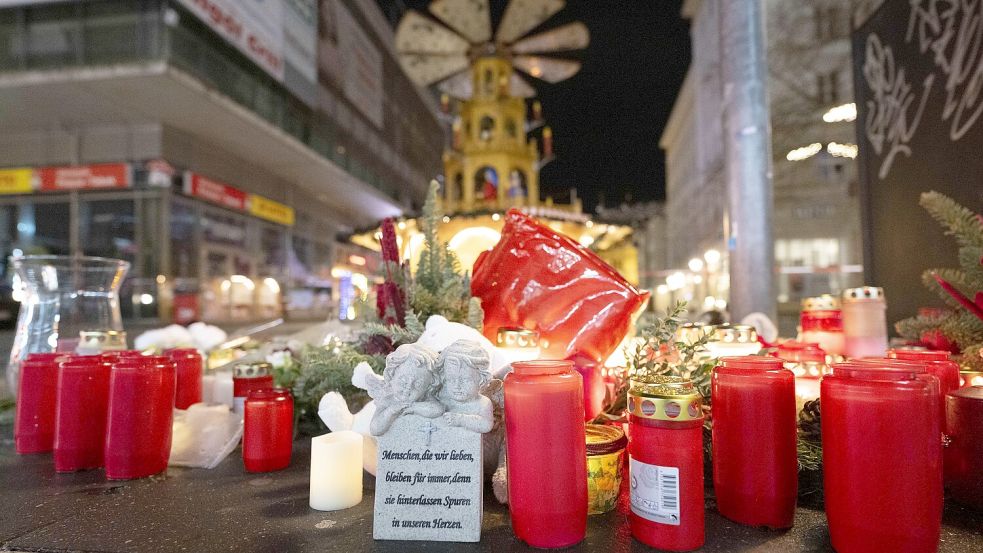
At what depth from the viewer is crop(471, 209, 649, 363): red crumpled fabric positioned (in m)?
1.44

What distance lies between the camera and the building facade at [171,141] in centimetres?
892

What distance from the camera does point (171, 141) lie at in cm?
1038

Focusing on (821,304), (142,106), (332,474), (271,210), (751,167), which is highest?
(142,106)

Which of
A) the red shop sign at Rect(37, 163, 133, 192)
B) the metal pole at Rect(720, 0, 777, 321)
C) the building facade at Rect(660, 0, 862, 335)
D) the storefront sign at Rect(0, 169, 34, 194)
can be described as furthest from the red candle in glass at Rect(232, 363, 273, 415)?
the storefront sign at Rect(0, 169, 34, 194)

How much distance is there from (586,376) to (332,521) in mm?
691

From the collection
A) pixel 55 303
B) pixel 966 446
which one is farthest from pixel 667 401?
pixel 55 303

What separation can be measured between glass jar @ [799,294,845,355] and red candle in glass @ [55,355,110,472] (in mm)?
2300

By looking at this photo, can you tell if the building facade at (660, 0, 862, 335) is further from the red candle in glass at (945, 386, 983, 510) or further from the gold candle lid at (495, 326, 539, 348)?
the gold candle lid at (495, 326, 539, 348)

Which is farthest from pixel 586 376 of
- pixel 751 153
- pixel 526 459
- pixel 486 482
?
pixel 751 153

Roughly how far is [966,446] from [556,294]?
936 mm

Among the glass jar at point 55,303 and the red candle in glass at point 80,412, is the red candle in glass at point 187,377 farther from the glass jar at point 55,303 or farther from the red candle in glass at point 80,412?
the glass jar at point 55,303

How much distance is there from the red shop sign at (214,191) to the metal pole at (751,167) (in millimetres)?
10505

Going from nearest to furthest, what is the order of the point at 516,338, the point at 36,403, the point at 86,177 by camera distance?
the point at 516,338 → the point at 36,403 → the point at 86,177

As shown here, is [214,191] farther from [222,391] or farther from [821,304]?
[821,304]
